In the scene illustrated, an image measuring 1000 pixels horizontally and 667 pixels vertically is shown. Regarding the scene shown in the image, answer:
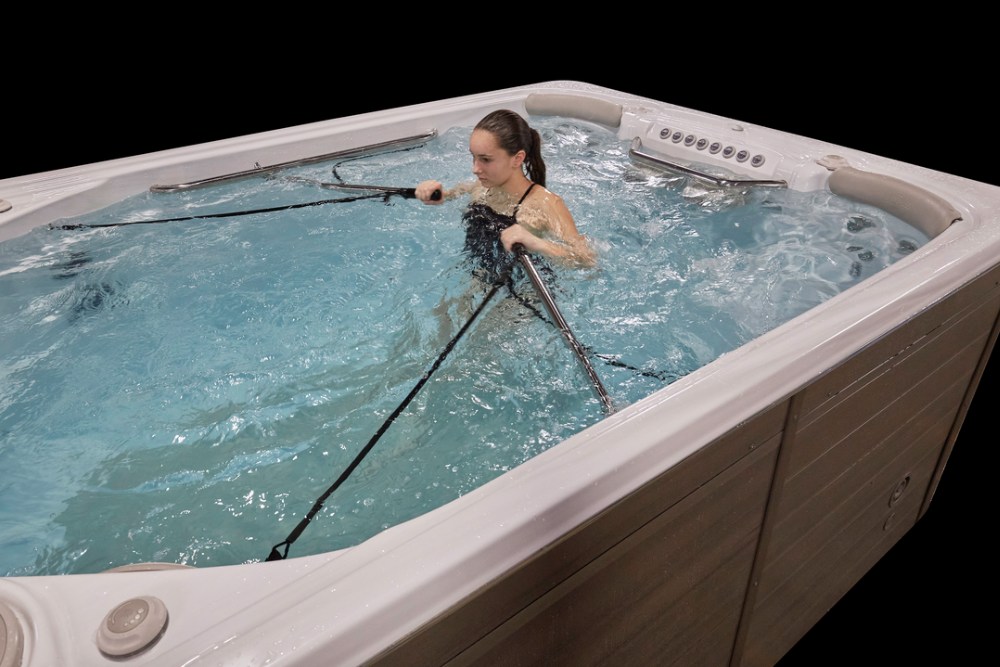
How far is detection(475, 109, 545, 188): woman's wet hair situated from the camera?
1.67 meters

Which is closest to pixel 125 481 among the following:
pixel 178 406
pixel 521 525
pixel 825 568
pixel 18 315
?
pixel 178 406

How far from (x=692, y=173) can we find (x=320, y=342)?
1.40 m

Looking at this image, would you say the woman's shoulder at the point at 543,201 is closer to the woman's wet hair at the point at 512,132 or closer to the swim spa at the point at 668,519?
the woman's wet hair at the point at 512,132

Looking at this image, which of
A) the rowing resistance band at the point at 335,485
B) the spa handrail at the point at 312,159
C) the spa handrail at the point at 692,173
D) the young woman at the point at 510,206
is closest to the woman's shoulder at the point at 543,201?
the young woman at the point at 510,206

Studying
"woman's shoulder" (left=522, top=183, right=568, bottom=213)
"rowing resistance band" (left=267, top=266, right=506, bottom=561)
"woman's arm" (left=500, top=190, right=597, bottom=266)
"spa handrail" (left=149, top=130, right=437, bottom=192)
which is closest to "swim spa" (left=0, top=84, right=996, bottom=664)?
"rowing resistance band" (left=267, top=266, right=506, bottom=561)

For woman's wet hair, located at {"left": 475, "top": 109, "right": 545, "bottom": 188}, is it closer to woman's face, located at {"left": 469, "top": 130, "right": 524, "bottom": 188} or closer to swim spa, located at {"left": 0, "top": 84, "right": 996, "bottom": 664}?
woman's face, located at {"left": 469, "top": 130, "right": 524, "bottom": 188}

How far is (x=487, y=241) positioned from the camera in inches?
72.2

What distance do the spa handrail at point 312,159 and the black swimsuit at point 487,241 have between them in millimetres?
745

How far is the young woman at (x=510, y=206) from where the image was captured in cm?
167

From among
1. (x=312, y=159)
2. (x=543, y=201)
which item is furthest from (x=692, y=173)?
(x=312, y=159)

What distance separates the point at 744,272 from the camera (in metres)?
1.90

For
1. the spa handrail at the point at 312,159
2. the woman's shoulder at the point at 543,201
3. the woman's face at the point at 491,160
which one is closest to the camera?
the woman's face at the point at 491,160

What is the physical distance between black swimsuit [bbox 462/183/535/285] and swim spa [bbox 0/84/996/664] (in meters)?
0.83

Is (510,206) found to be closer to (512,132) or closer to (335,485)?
(512,132)
